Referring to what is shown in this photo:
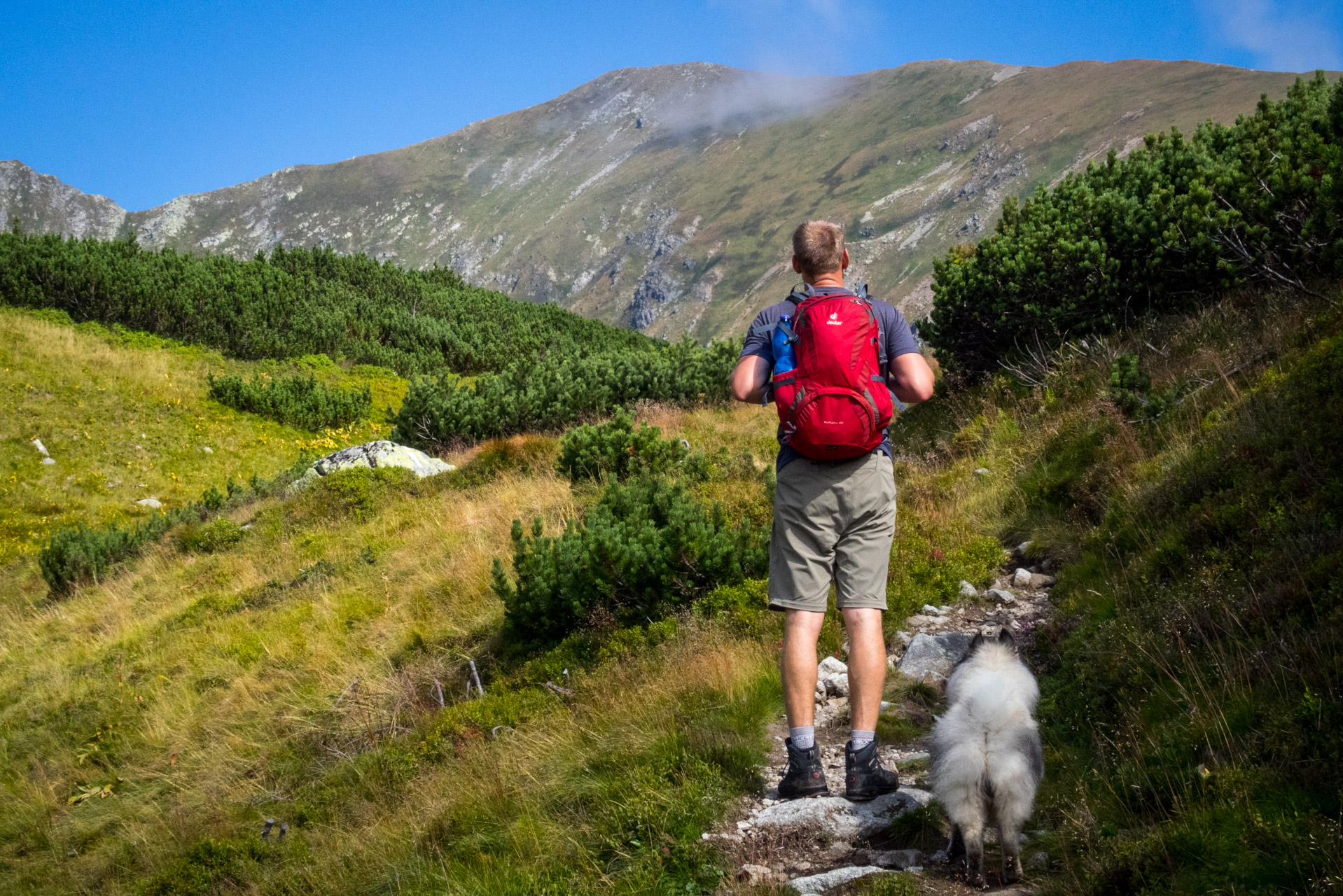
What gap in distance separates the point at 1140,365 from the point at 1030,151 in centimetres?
21942

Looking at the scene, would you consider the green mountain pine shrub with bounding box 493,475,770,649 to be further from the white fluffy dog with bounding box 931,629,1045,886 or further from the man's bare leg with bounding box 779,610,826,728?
the white fluffy dog with bounding box 931,629,1045,886

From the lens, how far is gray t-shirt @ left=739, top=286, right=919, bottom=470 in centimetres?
343

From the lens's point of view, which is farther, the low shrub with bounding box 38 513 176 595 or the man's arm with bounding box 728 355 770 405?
the low shrub with bounding box 38 513 176 595

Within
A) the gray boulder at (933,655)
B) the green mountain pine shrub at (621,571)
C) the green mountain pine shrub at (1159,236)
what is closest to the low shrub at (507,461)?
the green mountain pine shrub at (621,571)

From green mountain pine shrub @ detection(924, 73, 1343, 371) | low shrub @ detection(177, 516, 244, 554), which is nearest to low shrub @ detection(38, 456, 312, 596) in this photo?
low shrub @ detection(177, 516, 244, 554)

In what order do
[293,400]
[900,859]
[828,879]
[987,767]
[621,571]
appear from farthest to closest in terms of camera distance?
[293,400] < [621,571] < [900,859] < [828,879] < [987,767]

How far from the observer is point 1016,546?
6.80m

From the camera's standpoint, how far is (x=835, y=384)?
3232 mm

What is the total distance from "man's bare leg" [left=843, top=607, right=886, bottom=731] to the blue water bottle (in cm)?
108

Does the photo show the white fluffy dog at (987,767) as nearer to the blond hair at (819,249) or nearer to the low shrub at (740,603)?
the blond hair at (819,249)

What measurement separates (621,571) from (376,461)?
910 centimetres

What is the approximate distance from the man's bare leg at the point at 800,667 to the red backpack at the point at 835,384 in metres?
0.72

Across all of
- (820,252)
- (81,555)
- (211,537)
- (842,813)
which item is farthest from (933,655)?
(81,555)

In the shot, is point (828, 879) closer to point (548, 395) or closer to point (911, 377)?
point (911, 377)
